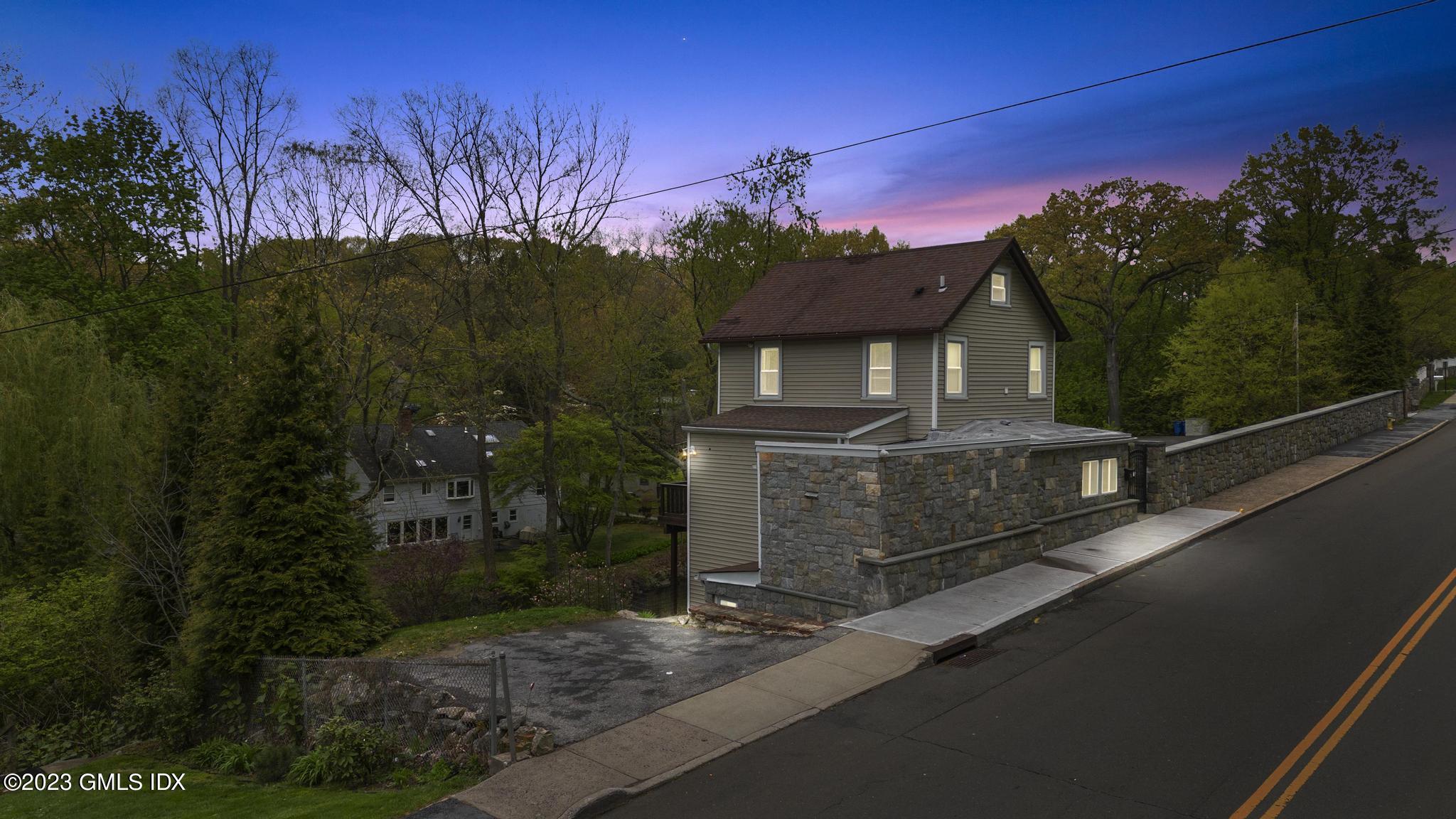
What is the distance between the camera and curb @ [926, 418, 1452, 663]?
37.1 ft

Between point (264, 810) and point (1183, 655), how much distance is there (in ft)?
38.4

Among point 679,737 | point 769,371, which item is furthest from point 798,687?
point 769,371

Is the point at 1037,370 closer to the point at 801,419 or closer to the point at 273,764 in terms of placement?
the point at 801,419

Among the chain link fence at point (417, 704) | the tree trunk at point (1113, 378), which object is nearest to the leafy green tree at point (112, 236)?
the chain link fence at point (417, 704)

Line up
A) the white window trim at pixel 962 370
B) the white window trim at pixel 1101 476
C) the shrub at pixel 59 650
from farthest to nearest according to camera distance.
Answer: the white window trim at pixel 962 370 → the white window trim at pixel 1101 476 → the shrub at pixel 59 650

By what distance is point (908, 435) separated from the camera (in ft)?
69.8

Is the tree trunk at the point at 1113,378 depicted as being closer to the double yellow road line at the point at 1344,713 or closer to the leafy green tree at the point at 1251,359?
the leafy green tree at the point at 1251,359

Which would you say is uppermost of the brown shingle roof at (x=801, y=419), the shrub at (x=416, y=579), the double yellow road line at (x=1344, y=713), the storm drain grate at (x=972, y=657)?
the brown shingle roof at (x=801, y=419)

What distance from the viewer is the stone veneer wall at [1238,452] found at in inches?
824

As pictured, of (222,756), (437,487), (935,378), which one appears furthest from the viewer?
(437,487)

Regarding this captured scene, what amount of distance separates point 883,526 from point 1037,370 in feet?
47.5

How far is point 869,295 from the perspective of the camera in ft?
76.6

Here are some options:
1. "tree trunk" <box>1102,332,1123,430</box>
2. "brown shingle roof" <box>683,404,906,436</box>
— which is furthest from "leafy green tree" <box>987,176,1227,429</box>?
"brown shingle roof" <box>683,404,906,436</box>

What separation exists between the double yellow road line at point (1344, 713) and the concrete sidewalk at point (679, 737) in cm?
431
